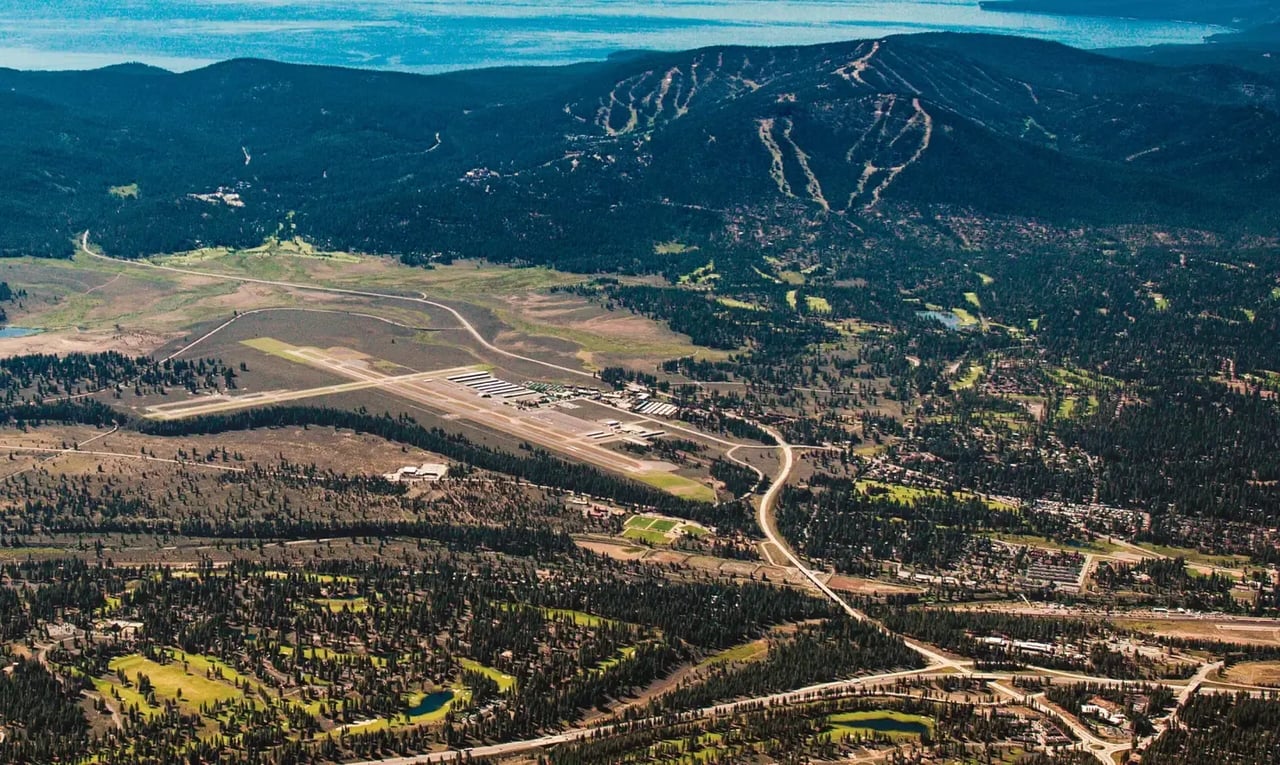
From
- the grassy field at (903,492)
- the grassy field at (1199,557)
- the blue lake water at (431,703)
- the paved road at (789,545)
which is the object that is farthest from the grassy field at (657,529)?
the grassy field at (1199,557)

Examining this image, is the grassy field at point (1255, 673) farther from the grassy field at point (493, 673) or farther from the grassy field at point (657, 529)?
the grassy field at point (493, 673)

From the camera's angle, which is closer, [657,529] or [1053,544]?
[1053,544]

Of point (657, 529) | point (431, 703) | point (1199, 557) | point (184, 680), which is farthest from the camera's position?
point (657, 529)

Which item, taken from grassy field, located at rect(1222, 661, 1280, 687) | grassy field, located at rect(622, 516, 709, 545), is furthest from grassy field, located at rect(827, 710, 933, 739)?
grassy field, located at rect(622, 516, 709, 545)

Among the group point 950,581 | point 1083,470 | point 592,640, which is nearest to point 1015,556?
point 950,581

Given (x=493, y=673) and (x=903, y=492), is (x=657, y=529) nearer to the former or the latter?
(x=903, y=492)

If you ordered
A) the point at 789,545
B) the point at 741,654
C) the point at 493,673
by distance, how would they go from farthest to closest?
the point at 789,545
the point at 741,654
the point at 493,673

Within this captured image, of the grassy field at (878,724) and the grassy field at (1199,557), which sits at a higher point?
the grassy field at (1199,557)

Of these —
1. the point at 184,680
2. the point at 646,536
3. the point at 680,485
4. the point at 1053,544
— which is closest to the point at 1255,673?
the point at 1053,544

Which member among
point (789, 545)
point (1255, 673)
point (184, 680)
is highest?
point (1255, 673)
